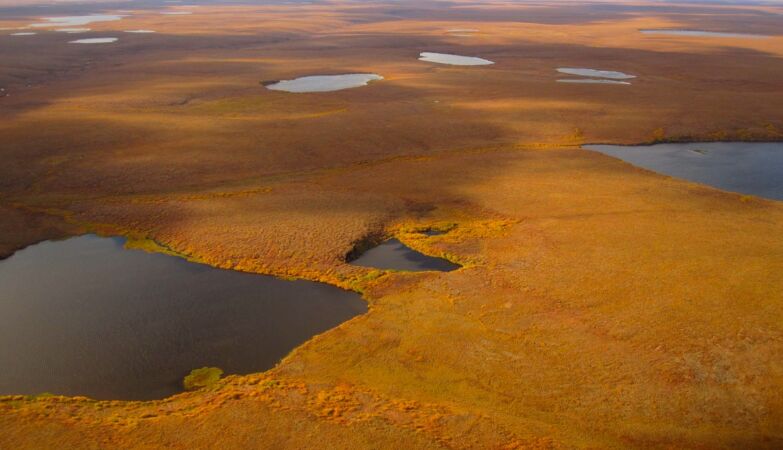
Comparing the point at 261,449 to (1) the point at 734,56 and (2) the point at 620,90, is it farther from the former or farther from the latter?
(1) the point at 734,56

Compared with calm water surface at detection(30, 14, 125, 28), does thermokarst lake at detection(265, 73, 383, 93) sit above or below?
below

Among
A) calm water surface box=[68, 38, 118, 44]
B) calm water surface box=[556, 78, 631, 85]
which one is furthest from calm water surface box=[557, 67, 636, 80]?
calm water surface box=[68, 38, 118, 44]

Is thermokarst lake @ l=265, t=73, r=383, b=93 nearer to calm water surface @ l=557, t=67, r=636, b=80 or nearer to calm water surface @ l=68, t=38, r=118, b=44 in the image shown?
calm water surface @ l=557, t=67, r=636, b=80

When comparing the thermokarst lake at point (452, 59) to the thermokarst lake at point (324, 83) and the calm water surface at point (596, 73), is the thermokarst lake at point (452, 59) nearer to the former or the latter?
the calm water surface at point (596, 73)

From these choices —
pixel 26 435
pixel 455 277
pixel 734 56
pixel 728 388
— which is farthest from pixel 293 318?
pixel 734 56

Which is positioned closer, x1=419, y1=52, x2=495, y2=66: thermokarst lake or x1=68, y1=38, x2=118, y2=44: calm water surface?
x1=419, y1=52, x2=495, y2=66: thermokarst lake

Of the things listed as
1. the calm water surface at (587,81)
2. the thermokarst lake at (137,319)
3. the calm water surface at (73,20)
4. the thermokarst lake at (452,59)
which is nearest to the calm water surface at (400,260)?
the thermokarst lake at (137,319)

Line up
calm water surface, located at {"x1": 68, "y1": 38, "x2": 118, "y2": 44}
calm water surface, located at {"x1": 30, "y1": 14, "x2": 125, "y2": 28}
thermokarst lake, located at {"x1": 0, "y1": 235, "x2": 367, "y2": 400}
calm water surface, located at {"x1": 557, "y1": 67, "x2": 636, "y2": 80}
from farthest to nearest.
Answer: calm water surface, located at {"x1": 30, "y1": 14, "x2": 125, "y2": 28}, calm water surface, located at {"x1": 68, "y1": 38, "x2": 118, "y2": 44}, calm water surface, located at {"x1": 557, "y1": 67, "x2": 636, "y2": 80}, thermokarst lake, located at {"x1": 0, "y1": 235, "x2": 367, "y2": 400}
